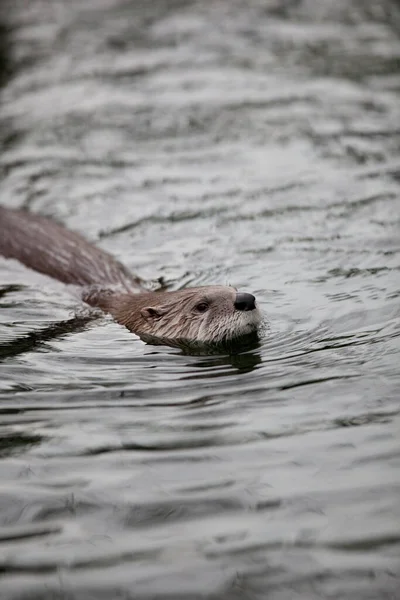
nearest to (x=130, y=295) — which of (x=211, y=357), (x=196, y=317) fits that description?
(x=196, y=317)

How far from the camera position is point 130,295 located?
6.79m

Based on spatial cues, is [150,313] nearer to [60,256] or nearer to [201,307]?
[201,307]

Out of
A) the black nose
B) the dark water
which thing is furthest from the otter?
the dark water

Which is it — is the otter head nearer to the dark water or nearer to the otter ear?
the otter ear

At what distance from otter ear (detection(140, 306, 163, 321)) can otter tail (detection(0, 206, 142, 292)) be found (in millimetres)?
834

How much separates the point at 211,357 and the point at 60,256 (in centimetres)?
184

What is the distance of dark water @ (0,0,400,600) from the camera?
3.58 m

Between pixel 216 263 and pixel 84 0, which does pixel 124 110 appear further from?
pixel 84 0

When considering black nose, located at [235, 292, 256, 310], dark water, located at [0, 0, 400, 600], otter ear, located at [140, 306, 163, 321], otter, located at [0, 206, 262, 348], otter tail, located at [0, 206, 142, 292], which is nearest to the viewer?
dark water, located at [0, 0, 400, 600]

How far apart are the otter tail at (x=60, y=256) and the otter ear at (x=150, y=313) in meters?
0.83

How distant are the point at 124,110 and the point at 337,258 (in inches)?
184

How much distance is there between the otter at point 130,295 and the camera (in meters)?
5.82

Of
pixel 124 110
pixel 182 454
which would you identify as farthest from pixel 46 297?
pixel 124 110

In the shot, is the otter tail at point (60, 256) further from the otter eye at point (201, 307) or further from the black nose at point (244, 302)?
the black nose at point (244, 302)
